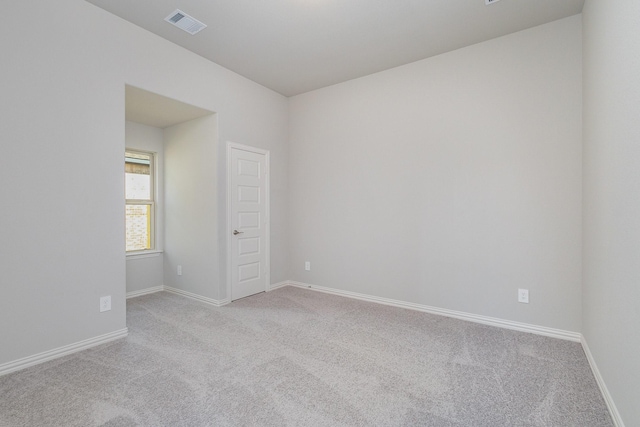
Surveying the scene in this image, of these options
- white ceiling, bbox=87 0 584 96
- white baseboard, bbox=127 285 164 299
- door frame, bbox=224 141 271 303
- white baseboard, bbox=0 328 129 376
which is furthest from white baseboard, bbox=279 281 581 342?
white ceiling, bbox=87 0 584 96

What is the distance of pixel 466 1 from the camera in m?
2.59

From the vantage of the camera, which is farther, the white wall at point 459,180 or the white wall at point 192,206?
the white wall at point 192,206

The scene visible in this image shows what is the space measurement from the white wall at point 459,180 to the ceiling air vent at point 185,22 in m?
1.92

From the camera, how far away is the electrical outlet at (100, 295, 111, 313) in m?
2.71

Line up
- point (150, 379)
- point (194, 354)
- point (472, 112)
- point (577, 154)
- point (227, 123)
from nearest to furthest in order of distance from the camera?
point (150, 379), point (194, 354), point (577, 154), point (472, 112), point (227, 123)

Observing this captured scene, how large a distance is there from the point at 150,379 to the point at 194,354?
403 mm

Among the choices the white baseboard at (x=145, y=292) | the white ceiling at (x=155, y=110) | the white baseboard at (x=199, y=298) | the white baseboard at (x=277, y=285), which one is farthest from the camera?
the white baseboard at (x=277, y=285)

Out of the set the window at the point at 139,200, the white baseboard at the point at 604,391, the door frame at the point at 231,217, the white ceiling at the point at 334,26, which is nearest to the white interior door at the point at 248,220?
the door frame at the point at 231,217

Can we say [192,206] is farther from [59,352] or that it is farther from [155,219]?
[59,352]

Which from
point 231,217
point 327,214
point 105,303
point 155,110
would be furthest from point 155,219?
point 327,214

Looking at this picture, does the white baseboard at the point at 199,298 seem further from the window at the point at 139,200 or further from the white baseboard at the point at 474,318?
the white baseboard at the point at 474,318

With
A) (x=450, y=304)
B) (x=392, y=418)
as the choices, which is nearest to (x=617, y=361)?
(x=392, y=418)

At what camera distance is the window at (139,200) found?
426cm

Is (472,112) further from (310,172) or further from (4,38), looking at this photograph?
(4,38)
